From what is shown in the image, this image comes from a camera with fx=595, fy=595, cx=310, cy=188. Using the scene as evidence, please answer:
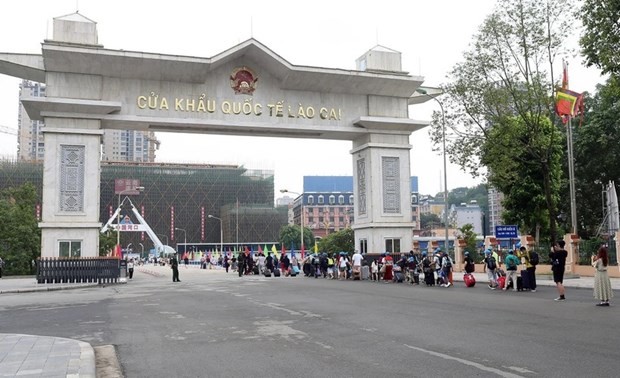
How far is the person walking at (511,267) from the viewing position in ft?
66.7

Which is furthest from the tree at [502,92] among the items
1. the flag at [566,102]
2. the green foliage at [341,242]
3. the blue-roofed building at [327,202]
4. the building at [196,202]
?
the blue-roofed building at [327,202]

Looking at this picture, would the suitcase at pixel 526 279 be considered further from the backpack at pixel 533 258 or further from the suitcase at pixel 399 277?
the suitcase at pixel 399 277

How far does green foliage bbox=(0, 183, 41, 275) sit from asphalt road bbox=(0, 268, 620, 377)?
93.5 ft

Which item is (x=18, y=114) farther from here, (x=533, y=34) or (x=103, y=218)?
(x=533, y=34)

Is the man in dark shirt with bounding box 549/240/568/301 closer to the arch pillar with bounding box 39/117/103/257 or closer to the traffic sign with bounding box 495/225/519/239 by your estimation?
the traffic sign with bounding box 495/225/519/239

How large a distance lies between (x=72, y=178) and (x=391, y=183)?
16.3m

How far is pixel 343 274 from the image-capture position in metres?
32.0

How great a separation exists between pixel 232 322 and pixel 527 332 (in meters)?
5.52

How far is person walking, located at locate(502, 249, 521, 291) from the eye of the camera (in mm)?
20328

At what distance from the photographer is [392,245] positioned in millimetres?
32031

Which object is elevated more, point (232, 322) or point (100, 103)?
point (100, 103)

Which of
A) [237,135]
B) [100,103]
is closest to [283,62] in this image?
[237,135]

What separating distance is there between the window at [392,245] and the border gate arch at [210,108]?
76 mm

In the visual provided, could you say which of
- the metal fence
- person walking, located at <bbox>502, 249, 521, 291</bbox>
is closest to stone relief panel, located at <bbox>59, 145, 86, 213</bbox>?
the metal fence
